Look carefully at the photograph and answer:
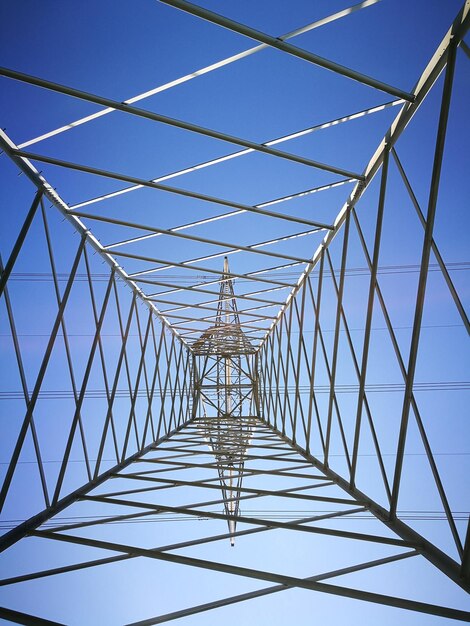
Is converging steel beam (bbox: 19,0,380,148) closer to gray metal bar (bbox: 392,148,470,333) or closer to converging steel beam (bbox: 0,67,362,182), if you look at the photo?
converging steel beam (bbox: 0,67,362,182)

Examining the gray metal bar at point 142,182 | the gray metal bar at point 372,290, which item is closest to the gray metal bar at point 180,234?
the gray metal bar at point 142,182

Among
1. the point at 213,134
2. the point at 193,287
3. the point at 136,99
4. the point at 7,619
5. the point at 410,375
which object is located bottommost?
the point at 7,619

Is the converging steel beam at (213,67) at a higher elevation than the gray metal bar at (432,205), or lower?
higher

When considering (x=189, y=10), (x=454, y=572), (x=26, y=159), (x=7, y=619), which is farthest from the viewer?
(x=26, y=159)

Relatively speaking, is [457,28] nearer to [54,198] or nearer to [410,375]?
[410,375]

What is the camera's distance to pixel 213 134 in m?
6.07

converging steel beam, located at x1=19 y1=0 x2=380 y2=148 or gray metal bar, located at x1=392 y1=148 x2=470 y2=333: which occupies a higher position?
converging steel beam, located at x1=19 y1=0 x2=380 y2=148

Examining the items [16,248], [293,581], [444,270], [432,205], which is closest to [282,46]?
[432,205]

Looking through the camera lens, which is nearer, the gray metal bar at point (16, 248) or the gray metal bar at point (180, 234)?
the gray metal bar at point (16, 248)

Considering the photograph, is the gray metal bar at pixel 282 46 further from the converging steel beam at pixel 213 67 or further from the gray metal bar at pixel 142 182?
the gray metal bar at pixel 142 182

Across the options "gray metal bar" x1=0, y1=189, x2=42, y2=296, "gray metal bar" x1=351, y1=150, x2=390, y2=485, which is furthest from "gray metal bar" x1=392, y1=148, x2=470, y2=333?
"gray metal bar" x1=0, y1=189, x2=42, y2=296

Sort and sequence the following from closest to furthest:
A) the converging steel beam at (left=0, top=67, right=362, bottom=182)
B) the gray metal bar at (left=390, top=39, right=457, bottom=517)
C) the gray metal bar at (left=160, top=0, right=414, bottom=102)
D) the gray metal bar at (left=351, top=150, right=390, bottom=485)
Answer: the gray metal bar at (left=390, top=39, right=457, bottom=517) < the gray metal bar at (left=160, top=0, right=414, bottom=102) < the converging steel beam at (left=0, top=67, right=362, bottom=182) < the gray metal bar at (left=351, top=150, right=390, bottom=485)

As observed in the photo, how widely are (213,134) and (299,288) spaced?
24.6ft

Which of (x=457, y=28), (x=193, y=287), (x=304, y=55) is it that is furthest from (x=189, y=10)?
(x=193, y=287)
